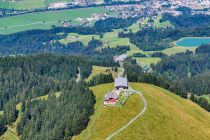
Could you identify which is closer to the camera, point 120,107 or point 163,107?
point 120,107

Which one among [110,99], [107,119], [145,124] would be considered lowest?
[145,124]

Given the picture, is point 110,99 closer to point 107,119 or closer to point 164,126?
point 107,119

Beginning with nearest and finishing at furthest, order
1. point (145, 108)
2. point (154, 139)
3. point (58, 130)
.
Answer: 1. point (154, 139)
2. point (58, 130)
3. point (145, 108)

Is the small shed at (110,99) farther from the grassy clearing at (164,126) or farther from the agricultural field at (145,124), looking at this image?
the grassy clearing at (164,126)

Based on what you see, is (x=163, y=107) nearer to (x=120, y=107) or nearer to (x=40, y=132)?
(x=120, y=107)

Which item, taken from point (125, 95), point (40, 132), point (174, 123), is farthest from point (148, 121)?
point (40, 132)

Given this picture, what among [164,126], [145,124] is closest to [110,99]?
[145,124]

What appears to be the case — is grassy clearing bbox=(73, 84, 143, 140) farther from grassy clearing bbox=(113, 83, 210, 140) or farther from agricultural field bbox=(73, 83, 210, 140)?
grassy clearing bbox=(113, 83, 210, 140)

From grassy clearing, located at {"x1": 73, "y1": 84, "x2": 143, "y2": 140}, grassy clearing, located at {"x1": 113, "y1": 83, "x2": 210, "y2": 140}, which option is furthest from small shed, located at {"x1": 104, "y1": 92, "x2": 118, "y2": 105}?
grassy clearing, located at {"x1": 113, "y1": 83, "x2": 210, "y2": 140}
